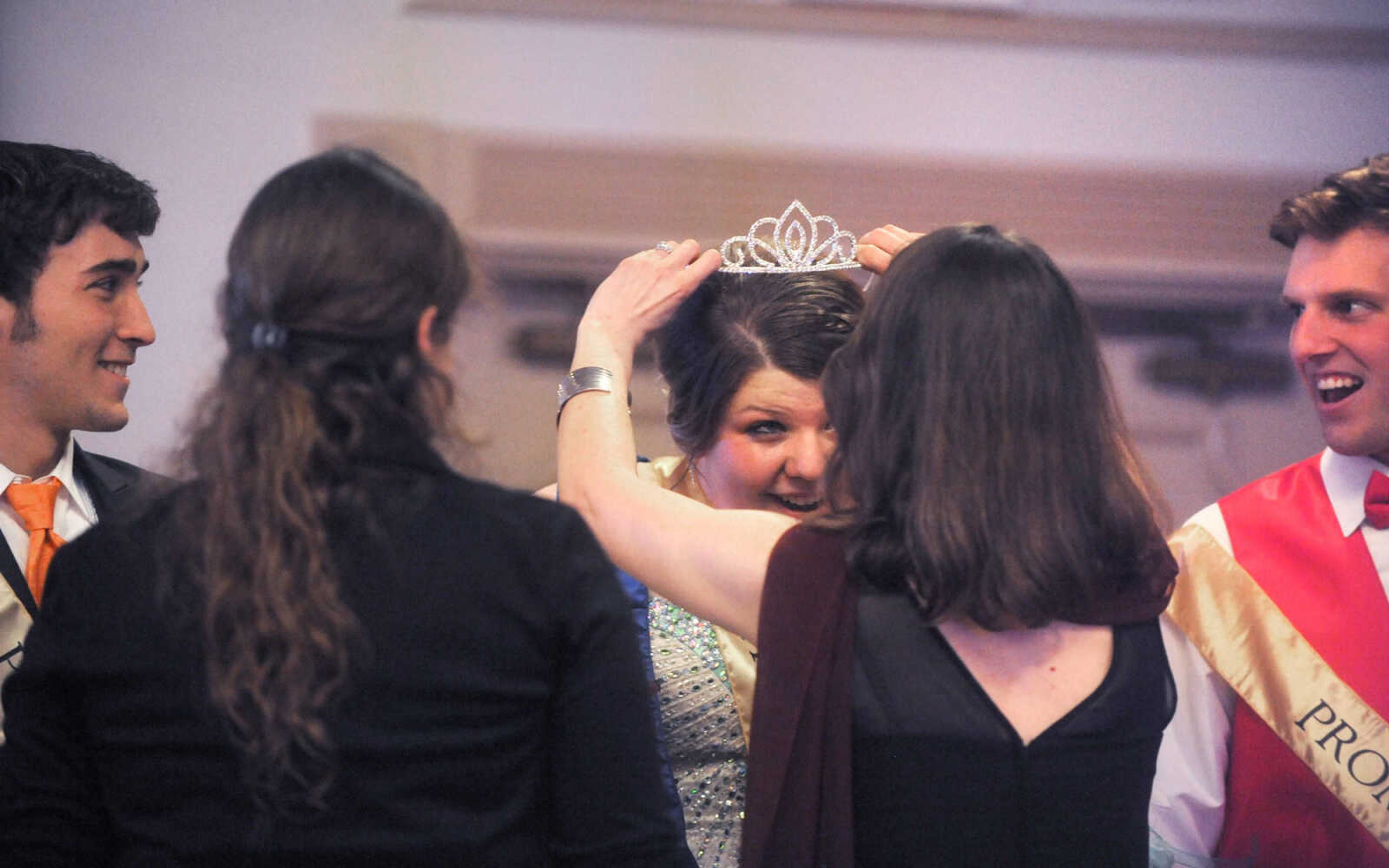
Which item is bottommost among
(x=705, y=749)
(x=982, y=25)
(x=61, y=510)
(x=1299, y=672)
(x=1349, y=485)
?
(x=705, y=749)

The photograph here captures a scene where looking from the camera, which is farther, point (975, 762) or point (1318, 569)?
point (1318, 569)

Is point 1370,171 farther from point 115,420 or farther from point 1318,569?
point 115,420

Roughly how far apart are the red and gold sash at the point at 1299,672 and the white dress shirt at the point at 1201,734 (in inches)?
0.6

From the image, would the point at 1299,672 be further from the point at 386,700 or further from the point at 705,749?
the point at 386,700

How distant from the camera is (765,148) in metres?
3.07

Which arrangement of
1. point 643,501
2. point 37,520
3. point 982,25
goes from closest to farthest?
point 643,501 → point 37,520 → point 982,25

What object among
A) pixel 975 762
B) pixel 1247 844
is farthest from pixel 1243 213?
pixel 975 762

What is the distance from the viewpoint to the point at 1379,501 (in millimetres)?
1569

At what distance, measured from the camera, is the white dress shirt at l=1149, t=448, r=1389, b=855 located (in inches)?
60.9

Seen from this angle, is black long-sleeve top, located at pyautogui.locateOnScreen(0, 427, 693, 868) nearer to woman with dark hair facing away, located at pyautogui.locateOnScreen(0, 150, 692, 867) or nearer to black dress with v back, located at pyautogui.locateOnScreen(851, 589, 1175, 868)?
woman with dark hair facing away, located at pyautogui.locateOnScreen(0, 150, 692, 867)

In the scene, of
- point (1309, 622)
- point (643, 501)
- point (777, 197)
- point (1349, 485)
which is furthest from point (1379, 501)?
point (777, 197)

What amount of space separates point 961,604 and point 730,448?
0.61 metres

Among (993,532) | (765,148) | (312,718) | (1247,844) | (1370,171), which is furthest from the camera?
(765,148)

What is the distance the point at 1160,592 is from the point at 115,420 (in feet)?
4.17
